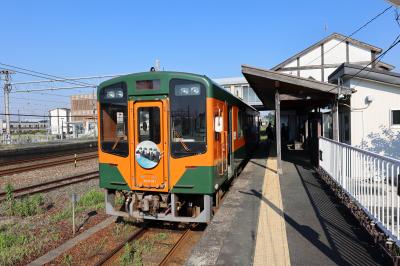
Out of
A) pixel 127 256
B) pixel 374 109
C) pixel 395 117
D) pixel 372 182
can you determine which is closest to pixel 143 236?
pixel 127 256

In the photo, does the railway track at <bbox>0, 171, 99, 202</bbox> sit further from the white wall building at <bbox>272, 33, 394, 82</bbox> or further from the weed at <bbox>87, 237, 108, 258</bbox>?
the white wall building at <bbox>272, 33, 394, 82</bbox>

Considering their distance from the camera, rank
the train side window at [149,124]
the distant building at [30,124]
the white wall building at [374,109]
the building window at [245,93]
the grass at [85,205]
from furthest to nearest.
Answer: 1. the building window at [245,93]
2. the distant building at [30,124]
3. the white wall building at [374,109]
4. the grass at [85,205]
5. the train side window at [149,124]

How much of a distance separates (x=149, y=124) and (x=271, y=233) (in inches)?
107

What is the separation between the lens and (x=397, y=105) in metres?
10.1

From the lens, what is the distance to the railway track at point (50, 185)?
10.7 m

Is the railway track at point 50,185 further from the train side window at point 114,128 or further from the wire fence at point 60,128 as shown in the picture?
the wire fence at point 60,128

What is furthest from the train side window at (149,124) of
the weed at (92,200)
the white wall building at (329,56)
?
the white wall building at (329,56)

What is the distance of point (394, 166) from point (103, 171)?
15.7 ft

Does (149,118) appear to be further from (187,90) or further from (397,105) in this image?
(397,105)

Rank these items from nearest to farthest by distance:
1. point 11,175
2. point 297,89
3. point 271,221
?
point 271,221 < point 297,89 < point 11,175

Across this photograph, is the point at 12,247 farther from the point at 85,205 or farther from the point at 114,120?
the point at 85,205

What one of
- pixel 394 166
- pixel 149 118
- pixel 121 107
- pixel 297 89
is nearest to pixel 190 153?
pixel 149 118

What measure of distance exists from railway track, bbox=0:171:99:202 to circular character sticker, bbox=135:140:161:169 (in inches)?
231

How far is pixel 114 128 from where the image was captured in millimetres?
6609
